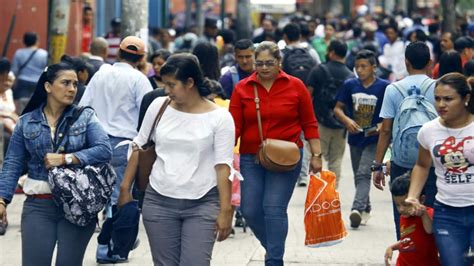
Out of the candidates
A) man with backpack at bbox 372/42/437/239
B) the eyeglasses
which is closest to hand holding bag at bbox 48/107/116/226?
the eyeglasses

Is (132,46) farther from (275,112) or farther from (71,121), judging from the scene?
(71,121)

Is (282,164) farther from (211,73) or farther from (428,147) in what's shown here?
(211,73)

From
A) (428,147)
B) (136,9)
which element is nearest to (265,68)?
(428,147)

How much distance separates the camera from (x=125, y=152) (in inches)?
423

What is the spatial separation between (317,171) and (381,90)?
303 cm

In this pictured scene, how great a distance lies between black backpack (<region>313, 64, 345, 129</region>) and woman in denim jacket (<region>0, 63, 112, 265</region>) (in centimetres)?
634

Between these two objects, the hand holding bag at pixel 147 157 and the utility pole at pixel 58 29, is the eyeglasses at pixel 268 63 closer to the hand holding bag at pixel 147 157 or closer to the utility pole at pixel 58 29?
the hand holding bag at pixel 147 157

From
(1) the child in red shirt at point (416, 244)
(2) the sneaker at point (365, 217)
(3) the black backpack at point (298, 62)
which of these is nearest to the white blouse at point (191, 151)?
(1) the child in red shirt at point (416, 244)

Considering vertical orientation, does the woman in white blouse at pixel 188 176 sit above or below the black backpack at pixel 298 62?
above

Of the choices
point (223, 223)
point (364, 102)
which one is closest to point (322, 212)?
point (223, 223)

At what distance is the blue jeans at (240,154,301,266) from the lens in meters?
8.97

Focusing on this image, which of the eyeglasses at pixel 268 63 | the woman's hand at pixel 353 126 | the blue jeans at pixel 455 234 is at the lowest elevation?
the woman's hand at pixel 353 126

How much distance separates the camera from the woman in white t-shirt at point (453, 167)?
745cm

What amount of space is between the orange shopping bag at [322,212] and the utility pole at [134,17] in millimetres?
6695
